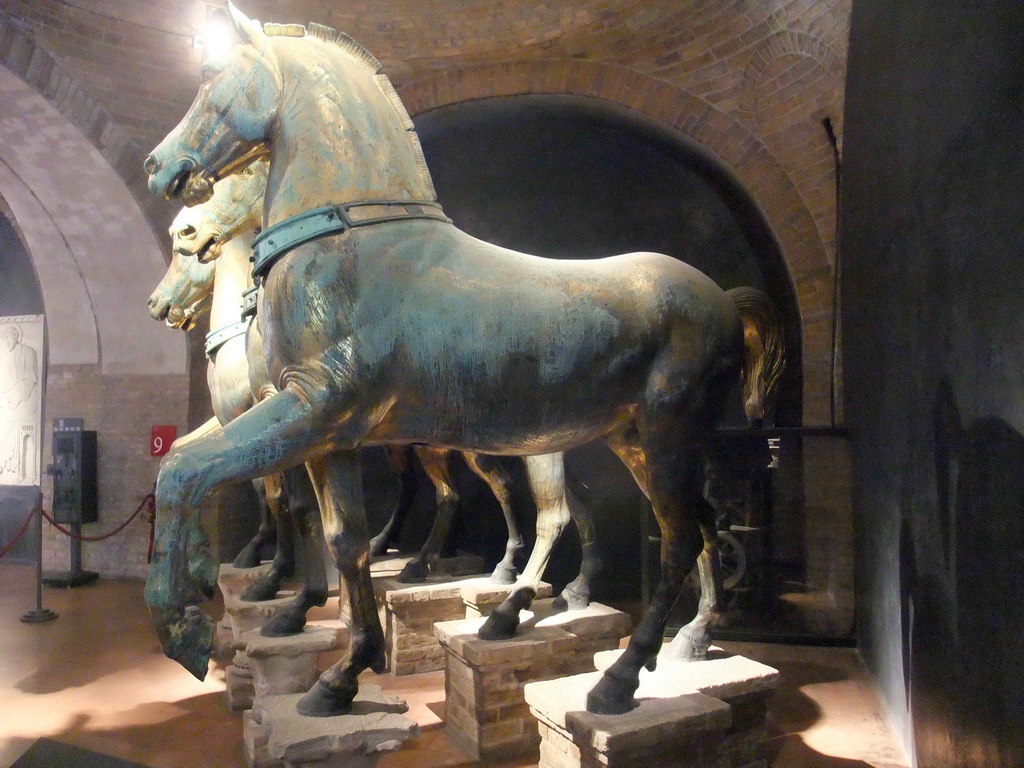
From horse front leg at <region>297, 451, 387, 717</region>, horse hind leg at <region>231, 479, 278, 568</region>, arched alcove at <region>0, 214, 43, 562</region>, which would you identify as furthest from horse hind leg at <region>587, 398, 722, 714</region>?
arched alcove at <region>0, 214, 43, 562</region>

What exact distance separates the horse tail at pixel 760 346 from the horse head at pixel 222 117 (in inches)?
74.2

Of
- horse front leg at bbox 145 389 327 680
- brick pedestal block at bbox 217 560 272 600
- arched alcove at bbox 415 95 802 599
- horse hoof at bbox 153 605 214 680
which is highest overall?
arched alcove at bbox 415 95 802 599

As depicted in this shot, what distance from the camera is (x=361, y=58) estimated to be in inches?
106

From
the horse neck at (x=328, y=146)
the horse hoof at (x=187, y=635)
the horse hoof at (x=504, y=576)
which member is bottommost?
the horse hoof at (x=504, y=576)

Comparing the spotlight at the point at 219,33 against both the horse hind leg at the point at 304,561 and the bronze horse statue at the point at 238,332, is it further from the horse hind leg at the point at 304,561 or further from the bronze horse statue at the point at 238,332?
the horse hind leg at the point at 304,561

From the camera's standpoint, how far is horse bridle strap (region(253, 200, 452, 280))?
236cm

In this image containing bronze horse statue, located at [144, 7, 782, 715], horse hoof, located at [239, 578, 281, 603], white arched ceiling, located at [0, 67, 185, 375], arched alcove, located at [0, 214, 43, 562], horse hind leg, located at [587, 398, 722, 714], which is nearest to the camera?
bronze horse statue, located at [144, 7, 782, 715]

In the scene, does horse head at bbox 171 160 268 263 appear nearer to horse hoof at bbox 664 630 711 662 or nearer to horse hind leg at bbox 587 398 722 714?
horse hind leg at bbox 587 398 722 714

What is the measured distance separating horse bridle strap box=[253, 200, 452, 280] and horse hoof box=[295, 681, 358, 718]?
1.40 meters

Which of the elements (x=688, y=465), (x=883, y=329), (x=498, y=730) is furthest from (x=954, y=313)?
(x=498, y=730)

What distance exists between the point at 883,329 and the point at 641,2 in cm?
357

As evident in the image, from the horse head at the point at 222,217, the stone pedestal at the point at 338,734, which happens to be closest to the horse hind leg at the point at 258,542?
the horse head at the point at 222,217

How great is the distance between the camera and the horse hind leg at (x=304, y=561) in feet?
11.2

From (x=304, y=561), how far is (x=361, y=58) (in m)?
2.14
